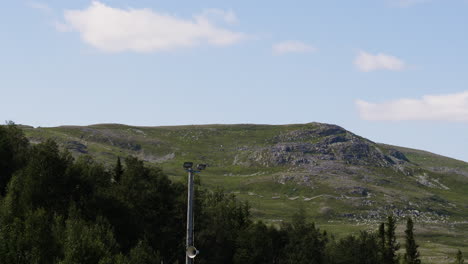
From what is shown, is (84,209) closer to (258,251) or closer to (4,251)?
(4,251)

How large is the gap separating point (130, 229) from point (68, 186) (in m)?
16.6

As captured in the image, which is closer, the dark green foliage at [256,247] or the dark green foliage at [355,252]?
the dark green foliage at [256,247]

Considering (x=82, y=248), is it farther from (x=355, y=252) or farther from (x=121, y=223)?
(x=355, y=252)

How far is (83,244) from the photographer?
74.6 m

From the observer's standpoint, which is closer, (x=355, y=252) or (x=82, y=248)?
(x=82, y=248)

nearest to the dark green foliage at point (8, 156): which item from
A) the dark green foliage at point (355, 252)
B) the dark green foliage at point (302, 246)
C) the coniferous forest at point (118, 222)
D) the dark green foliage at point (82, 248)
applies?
the coniferous forest at point (118, 222)

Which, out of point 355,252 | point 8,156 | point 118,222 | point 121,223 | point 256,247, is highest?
point 8,156

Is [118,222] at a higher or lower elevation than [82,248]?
lower

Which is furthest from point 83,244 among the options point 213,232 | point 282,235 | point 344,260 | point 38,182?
point 344,260

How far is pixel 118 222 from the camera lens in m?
126

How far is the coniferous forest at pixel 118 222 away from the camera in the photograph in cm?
7812

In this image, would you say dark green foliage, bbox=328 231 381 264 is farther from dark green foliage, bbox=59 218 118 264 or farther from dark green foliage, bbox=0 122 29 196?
dark green foliage, bbox=59 218 118 264

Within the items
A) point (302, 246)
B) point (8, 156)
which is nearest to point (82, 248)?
point (8, 156)

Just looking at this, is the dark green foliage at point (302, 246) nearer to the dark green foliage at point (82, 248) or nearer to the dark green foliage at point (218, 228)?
the dark green foliage at point (218, 228)
